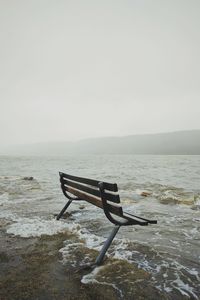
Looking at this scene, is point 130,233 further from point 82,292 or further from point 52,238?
point 82,292

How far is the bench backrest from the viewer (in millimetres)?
4160

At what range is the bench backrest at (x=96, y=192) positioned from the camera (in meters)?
4.16

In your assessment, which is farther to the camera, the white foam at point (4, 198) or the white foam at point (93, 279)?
the white foam at point (4, 198)

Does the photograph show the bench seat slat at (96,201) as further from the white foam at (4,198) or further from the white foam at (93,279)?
the white foam at (4,198)

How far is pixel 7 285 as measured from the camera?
3.50 metres

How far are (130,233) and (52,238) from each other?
203cm

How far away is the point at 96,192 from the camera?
4754mm

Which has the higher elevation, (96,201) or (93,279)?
(96,201)

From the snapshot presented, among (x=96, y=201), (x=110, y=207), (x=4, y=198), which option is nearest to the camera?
(x=110, y=207)

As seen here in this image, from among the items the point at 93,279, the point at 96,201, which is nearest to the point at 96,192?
the point at 96,201

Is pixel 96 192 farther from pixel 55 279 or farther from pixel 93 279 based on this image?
pixel 55 279

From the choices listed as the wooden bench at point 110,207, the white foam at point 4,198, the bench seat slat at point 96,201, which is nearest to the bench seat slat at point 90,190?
the wooden bench at point 110,207

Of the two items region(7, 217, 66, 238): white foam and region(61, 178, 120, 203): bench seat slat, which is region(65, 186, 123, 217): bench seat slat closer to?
region(61, 178, 120, 203): bench seat slat

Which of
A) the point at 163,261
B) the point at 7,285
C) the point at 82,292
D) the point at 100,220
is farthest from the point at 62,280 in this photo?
the point at 100,220
